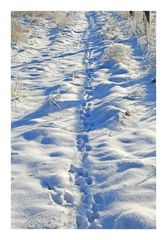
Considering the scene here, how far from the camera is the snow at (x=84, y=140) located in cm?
371

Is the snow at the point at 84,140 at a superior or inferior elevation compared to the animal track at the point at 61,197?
superior

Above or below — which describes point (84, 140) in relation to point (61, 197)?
above

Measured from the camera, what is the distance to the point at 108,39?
1049cm

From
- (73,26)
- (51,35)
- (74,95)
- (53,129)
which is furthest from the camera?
(73,26)

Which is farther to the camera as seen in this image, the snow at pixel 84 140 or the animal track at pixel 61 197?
the animal track at pixel 61 197

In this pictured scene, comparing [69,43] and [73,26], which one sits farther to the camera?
[73,26]

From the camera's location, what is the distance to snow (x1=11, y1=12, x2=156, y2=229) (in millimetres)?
3711

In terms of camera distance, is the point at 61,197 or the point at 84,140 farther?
the point at 84,140

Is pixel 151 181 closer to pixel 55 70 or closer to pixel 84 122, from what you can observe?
pixel 84 122

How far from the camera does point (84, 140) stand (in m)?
5.11

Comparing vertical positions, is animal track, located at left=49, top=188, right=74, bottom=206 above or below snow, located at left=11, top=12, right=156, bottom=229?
below

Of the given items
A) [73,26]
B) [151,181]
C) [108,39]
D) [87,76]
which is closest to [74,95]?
[87,76]

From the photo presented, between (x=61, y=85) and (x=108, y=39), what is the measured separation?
3723 millimetres
